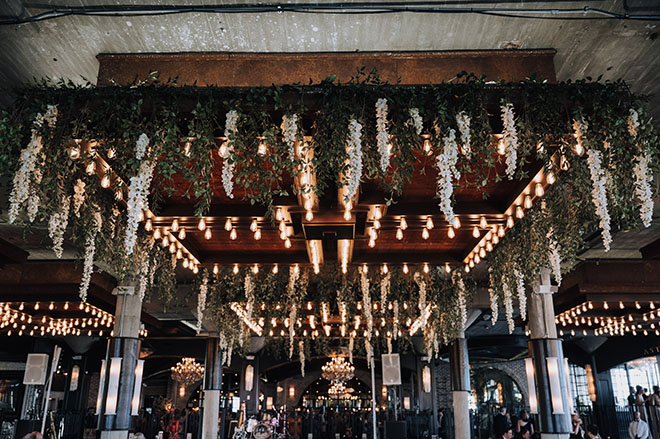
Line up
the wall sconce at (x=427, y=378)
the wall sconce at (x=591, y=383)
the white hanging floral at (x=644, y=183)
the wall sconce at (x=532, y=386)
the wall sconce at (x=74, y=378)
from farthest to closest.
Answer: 1. the wall sconce at (x=591, y=383)
2. the wall sconce at (x=427, y=378)
3. the wall sconce at (x=74, y=378)
4. the wall sconce at (x=532, y=386)
5. the white hanging floral at (x=644, y=183)

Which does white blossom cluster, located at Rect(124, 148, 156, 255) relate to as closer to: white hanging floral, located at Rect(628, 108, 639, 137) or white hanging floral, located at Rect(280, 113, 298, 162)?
white hanging floral, located at Rect(280, 113, 298, 162)

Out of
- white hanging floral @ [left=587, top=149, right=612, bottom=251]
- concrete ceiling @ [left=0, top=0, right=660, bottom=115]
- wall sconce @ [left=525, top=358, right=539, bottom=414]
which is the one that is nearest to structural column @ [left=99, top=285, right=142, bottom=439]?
concrete ceiling @ [left=0, top=0, right=660, bottom=115]

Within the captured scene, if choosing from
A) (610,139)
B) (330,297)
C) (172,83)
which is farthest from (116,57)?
(330,297)

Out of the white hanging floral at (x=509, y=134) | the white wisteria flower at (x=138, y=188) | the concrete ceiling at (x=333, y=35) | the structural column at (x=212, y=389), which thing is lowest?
the structural column at (x=212, y=389)

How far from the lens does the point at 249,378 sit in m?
19.0

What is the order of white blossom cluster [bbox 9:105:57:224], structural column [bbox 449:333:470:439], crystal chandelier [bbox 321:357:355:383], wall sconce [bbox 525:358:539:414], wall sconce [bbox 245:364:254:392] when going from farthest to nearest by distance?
crystal chandelier [bbox 321:357:355:383] < wall sconce [bbox 245:364:254:392] < structural column [bbox 449:333:470:439] < wall sconce [bbox 525:358:539:414] < white blossom cluster [bbox 9:105:57:224]

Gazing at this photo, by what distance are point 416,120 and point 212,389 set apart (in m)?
13.1

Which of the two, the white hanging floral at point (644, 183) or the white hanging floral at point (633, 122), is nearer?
the white hanging floral at point (633, 122)

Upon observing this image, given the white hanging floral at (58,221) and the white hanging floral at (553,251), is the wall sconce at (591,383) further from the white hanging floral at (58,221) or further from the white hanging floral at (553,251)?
the white hanging floral at (58,221)

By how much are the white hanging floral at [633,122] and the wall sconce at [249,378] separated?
56.7 feet

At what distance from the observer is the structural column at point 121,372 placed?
912cm

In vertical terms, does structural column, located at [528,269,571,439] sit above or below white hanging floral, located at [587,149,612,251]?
below

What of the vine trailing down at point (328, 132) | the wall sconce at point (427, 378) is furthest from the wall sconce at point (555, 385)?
the wall sconce at point (427, 378)

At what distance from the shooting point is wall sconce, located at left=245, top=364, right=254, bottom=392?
18953mm
